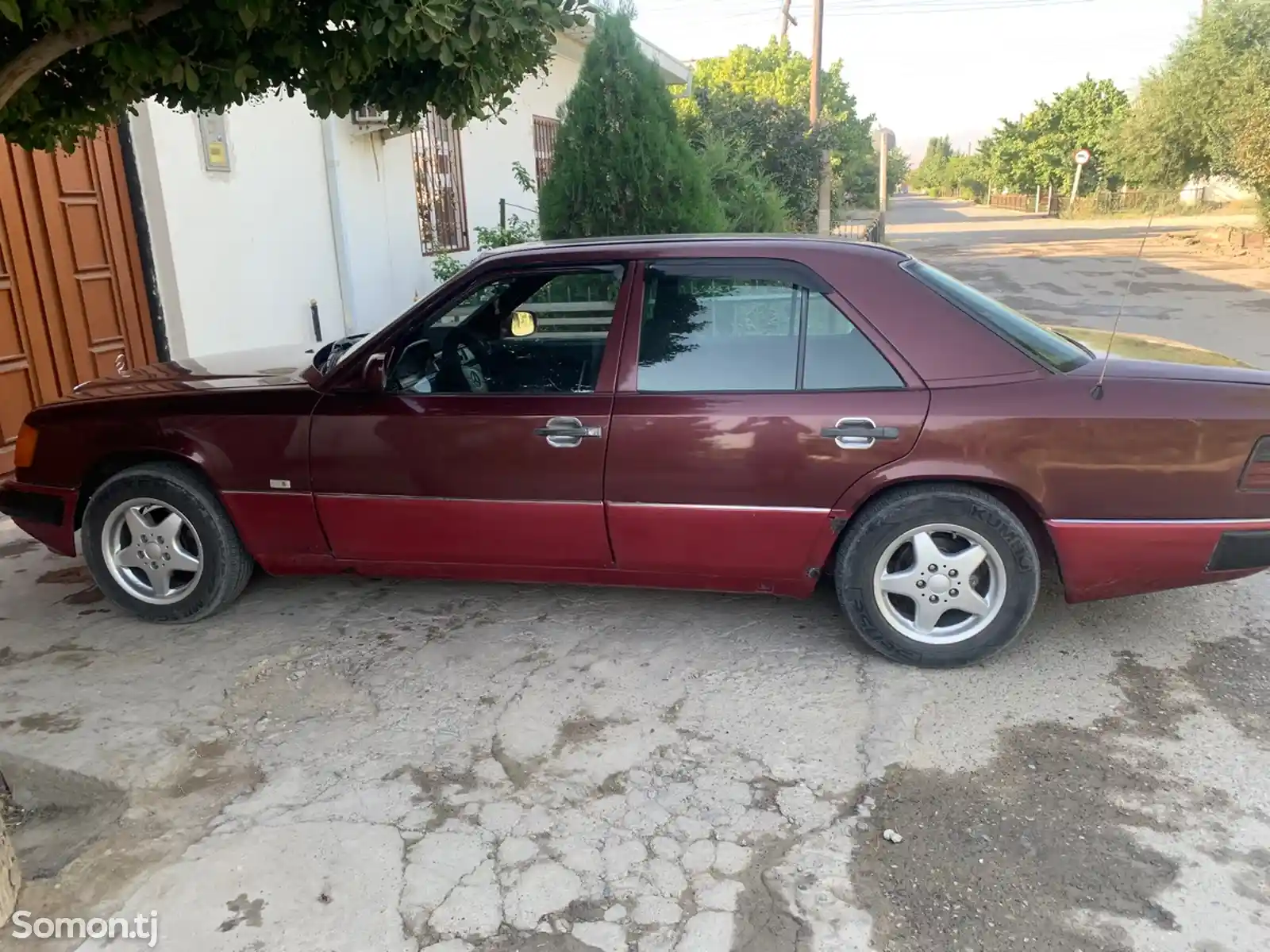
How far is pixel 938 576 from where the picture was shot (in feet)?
11.5

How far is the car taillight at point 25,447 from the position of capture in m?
4.17

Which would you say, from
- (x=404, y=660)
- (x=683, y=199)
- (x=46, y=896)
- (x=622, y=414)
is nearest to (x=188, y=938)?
(x=46, y=896)

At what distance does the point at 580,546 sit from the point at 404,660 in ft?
2.80

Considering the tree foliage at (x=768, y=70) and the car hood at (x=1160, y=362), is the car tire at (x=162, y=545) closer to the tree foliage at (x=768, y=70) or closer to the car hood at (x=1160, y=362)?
the car hood at (x=1160, y=362)

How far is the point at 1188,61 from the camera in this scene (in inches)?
907

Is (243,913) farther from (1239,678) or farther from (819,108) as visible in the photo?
(819,108)

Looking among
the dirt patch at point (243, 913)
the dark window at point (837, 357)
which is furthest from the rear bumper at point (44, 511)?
the dark window at point (837, 357)

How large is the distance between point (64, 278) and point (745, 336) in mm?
5068

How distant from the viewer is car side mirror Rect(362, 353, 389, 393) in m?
3.77

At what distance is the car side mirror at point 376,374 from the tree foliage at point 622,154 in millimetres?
4017

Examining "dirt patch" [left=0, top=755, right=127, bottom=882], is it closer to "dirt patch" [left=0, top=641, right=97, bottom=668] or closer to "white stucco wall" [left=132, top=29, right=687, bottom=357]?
"dirt patch" [left=0, top=641, right=97, bottom=668]

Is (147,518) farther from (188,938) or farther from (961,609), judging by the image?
(961,609)

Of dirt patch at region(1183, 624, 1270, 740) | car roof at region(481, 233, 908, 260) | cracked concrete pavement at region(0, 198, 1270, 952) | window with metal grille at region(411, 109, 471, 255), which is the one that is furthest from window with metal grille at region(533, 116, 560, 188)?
dirt patch at region(1183, 624, 1270, 740)

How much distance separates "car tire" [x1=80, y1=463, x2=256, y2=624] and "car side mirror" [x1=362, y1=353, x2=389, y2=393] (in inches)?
34.6
